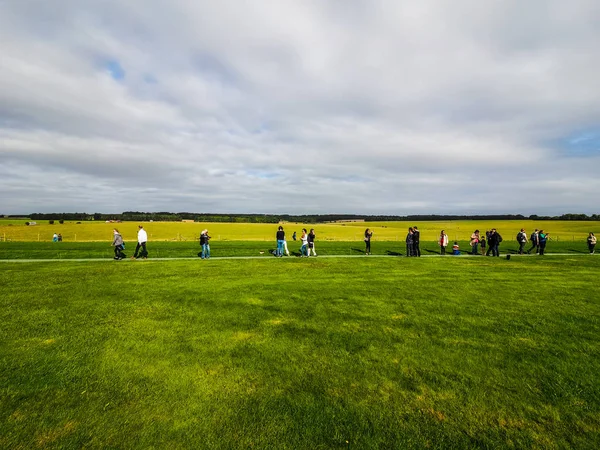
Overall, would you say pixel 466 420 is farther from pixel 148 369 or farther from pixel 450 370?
pixel 148 369

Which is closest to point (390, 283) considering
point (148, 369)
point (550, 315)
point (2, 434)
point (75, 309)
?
point (550, 315)

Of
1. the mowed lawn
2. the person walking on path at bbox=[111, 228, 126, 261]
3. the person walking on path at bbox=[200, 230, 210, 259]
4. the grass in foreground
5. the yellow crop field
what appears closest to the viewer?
the mowed lawn

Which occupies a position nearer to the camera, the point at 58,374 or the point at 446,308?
the point at 58,374

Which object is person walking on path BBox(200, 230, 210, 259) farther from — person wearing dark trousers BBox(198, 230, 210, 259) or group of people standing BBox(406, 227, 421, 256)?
group of people standing BBox(406, 227, 421, 256)

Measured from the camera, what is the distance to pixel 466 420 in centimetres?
426

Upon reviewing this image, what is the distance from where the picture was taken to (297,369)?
5.55 metres

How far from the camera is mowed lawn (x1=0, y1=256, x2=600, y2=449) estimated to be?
13.2ft

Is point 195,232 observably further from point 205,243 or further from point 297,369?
point 297,369

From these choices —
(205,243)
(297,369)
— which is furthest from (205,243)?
(297,369)

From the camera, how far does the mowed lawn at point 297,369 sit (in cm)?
402

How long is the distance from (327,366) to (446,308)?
5.10 meters

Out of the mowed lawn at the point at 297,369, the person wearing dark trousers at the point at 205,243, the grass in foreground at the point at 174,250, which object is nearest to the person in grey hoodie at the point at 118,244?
the grass in foreground at the point at 174,250

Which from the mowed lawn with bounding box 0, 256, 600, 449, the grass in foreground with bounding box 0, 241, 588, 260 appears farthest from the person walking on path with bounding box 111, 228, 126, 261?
the mowed lawn with bounding box 0, 256, 600, 449

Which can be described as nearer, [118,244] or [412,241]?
[118,244]
